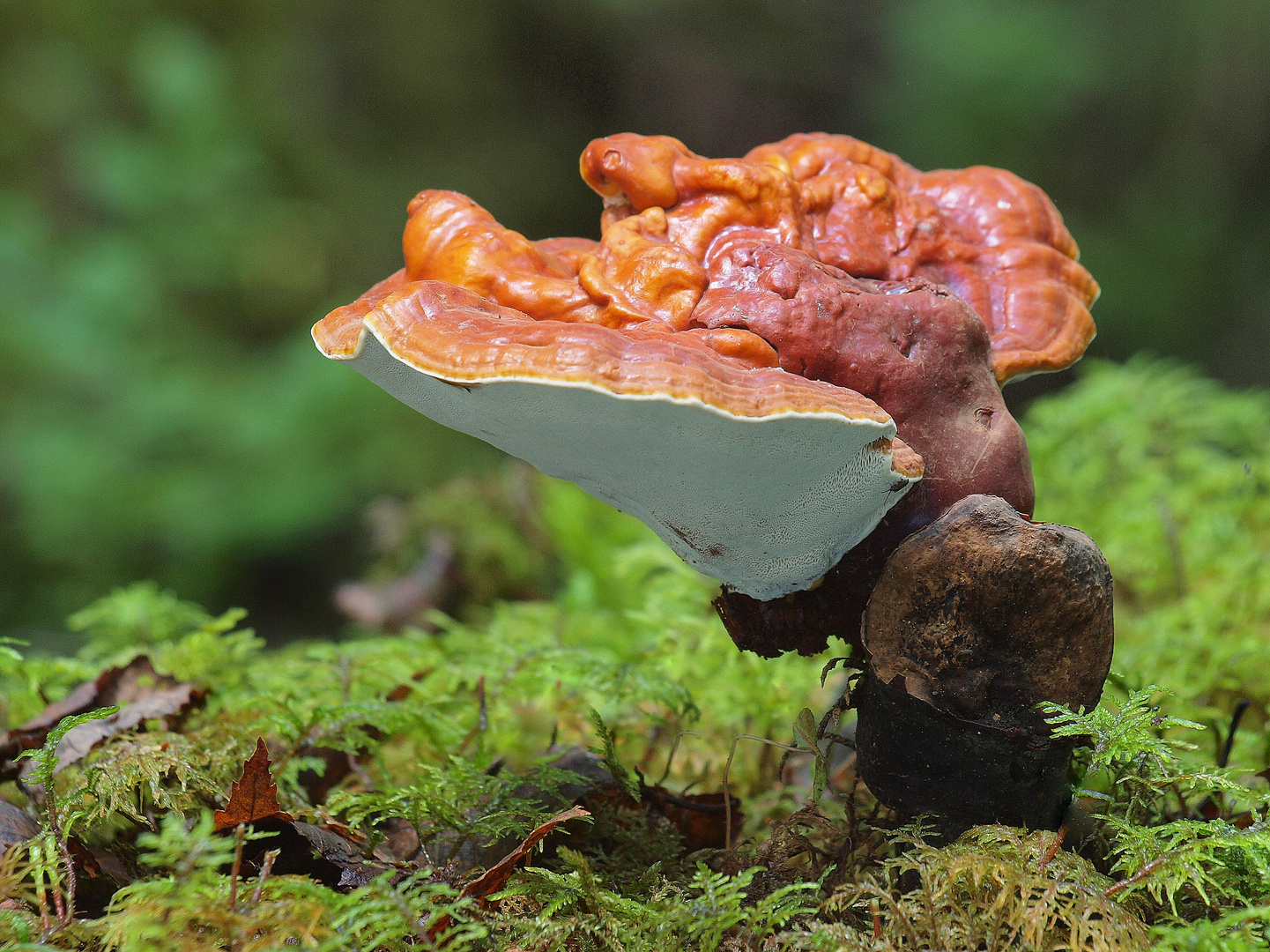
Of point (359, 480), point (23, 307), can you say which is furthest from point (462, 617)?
A: point (23, 307)

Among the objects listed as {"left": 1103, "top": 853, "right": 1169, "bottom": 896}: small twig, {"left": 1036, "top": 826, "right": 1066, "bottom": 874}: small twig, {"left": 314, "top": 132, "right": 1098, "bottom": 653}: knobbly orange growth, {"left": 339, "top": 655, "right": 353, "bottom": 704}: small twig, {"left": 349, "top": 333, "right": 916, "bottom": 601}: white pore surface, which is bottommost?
{"left": 1103, "top": 853, "right": 1169, "bottom": 896}: small twig

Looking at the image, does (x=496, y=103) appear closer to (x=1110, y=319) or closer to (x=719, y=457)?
(x=1110, y=319)

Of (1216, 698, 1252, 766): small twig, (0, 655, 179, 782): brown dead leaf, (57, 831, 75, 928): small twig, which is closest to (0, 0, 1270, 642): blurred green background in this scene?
(0, 655, 179, 782): brown dead leaf

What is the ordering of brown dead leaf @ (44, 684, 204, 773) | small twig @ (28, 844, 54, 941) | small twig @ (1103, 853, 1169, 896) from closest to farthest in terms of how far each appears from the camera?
small twig @ (28, 844, 54, 941)
small twig @ (1103, 853, 1169, 896)
brown dead leaf @ (44, 684, 204, 773)

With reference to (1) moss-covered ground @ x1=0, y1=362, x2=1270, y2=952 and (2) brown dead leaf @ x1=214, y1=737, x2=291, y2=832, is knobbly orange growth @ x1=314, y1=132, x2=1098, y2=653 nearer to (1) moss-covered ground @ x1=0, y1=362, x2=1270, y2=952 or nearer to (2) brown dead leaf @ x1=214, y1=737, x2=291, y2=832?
(1) moss-covered ground @ x1=0, y1=362, x2=1270, y2=952

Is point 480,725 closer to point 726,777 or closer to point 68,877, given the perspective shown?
point 726,777

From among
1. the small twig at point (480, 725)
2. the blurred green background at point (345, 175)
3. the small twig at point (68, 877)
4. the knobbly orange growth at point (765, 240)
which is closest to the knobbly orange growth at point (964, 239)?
the knobbly orange growth at point (765, 240)

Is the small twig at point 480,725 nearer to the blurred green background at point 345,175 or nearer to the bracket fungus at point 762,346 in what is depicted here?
the bracket fungus at point 762,346

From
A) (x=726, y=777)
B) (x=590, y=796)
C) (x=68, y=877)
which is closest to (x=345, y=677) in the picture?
(x=590, y=796)
